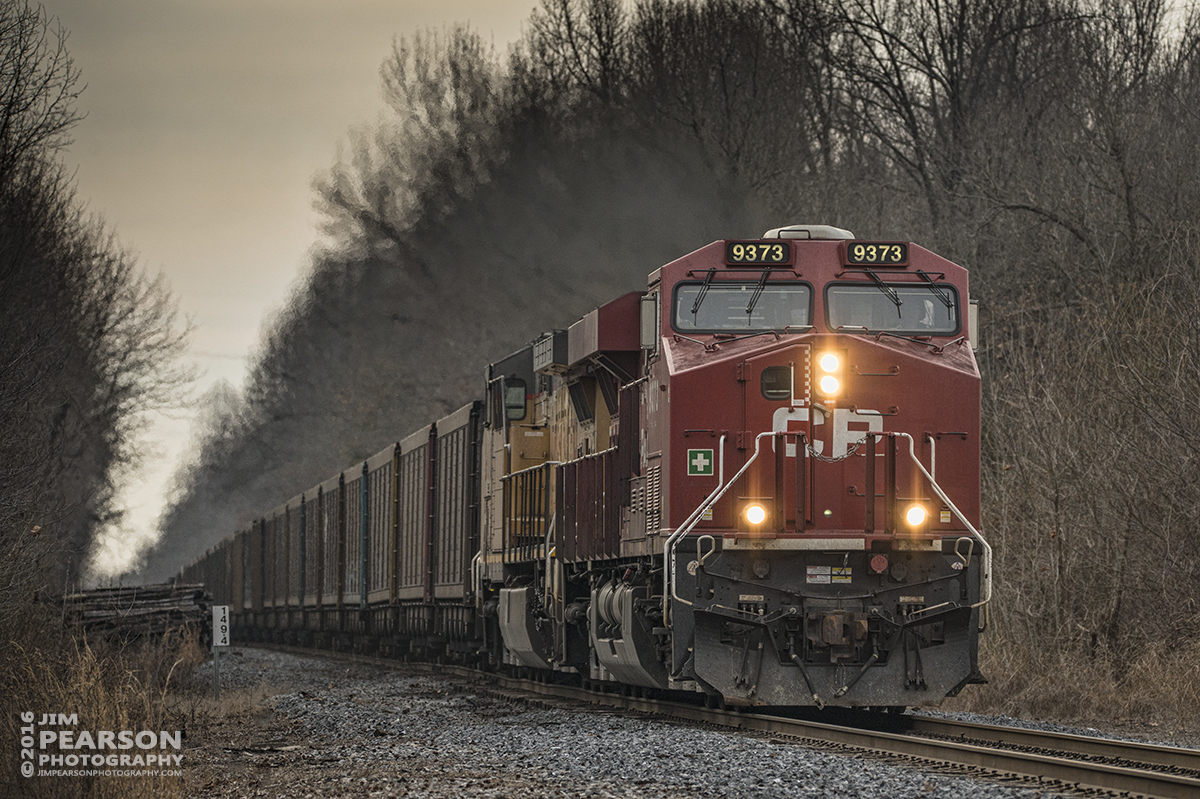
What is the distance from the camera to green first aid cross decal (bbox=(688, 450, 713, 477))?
36.1 ft

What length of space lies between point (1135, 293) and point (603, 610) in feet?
29.0

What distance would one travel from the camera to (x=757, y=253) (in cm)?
1152

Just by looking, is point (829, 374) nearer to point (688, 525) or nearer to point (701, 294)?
point (701, 294)

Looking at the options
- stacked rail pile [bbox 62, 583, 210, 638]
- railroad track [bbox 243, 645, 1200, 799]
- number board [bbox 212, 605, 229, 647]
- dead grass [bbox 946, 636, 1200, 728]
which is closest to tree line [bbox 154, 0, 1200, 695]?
dead grass [bbox 946, 636, 1200, 728]

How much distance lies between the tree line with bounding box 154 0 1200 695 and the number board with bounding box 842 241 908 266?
5.01 m

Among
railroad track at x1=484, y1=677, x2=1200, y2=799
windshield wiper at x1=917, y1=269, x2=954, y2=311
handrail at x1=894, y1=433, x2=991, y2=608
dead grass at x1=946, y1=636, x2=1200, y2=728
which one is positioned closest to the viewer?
railroad track at x1=484, y1=677, x2=1200, y2=799

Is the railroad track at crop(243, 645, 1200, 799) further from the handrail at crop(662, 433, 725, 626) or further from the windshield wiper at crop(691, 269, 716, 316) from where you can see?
the windshield wiper at crop(691, 269, 716, 316)

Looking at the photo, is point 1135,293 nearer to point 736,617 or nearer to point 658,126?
point 736,617

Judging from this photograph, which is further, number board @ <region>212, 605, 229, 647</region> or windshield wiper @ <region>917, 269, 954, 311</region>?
number board @ <region>212, 605, 229, 647</region>

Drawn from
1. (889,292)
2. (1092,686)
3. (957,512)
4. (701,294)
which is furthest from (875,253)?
(1092,686)

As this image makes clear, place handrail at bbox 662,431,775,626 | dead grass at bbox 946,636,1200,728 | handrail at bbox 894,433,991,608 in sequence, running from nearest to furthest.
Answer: handrail at bbox 662,431,775,626
handrail at bbox 894,433,991,608
dead grass at bbox 946,636,1200,728

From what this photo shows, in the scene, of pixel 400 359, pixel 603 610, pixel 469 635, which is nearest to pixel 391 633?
pixel 469 635

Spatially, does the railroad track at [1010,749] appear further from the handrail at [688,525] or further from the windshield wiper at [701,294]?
the windshield wiper at [701,294]

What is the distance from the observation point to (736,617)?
10.6m
